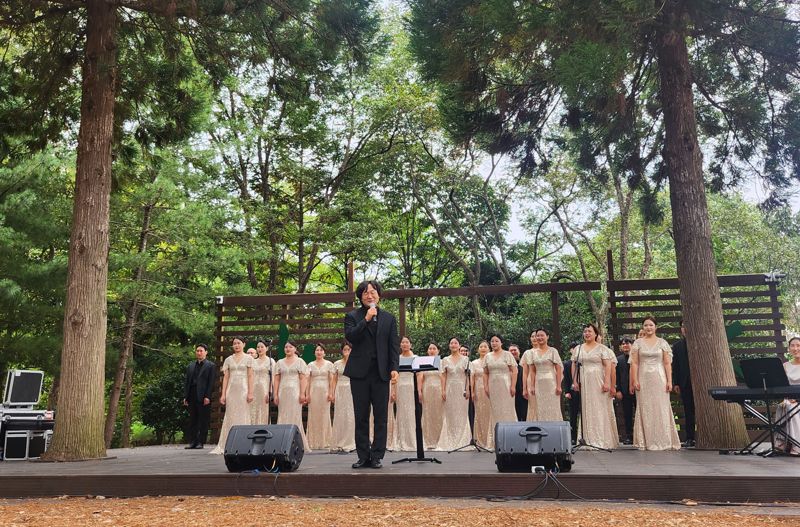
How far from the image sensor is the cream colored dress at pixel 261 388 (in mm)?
9297

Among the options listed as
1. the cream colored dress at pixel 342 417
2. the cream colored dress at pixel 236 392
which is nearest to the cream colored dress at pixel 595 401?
the cream colored dress at pixel 342 417

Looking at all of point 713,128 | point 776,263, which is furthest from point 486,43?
point 776,263

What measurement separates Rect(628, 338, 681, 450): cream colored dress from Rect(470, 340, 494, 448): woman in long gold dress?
1911 millimetres

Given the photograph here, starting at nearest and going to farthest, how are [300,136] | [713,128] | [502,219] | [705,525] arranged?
1. [705,525]
2. [713,128]
3. [300,136]
4. [502,219]

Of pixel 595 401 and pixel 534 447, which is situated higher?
pixel 595 401

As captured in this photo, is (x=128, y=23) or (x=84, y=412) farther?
(x=128, y=23)

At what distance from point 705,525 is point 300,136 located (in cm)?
1696

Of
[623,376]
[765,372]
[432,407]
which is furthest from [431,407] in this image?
[765,372]

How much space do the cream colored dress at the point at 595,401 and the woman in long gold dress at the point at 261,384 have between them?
418 cm

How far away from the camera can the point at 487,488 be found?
4766 millimetres

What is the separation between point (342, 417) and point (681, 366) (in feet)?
15.2

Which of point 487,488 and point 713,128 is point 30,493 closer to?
point 487,488

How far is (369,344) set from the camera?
18.7ft

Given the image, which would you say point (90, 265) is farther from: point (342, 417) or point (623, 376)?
point (623, 376)
